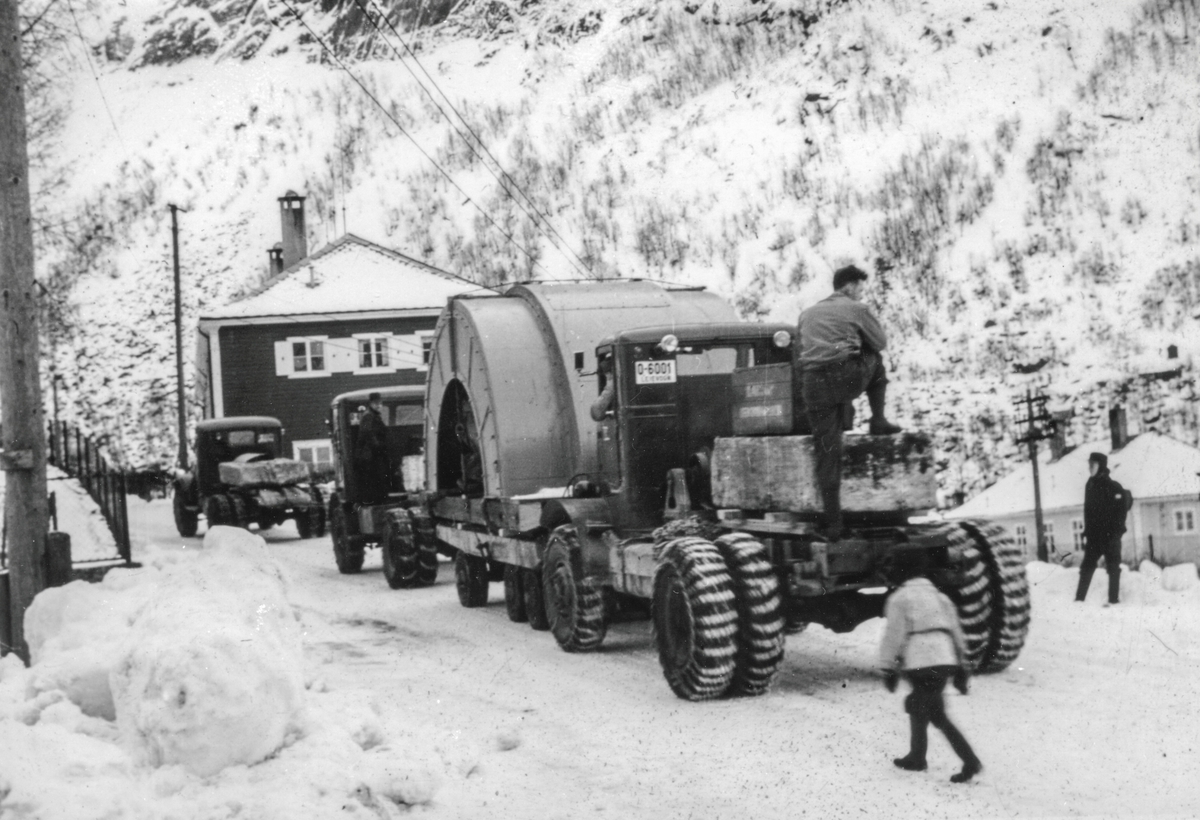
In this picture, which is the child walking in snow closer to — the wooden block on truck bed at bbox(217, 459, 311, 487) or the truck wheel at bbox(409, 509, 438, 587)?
the truck wheel at bbox(409, 509, 438, 587)

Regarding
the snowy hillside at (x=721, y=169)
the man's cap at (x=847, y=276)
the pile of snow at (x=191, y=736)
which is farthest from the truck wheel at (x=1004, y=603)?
the snowy hillside at (x=721, y=169)

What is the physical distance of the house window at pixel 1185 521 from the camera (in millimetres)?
35969

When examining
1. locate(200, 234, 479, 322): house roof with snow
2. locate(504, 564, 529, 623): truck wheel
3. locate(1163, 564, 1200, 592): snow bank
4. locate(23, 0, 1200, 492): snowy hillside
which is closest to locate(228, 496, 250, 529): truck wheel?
locate(23, 0, 1200, 492): snowy hillside

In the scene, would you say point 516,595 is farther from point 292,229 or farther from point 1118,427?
point 292,229

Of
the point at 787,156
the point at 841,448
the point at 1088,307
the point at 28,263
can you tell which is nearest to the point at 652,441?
the point at 841,448

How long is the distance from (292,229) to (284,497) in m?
31.3

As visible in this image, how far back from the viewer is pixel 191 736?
23.9ft

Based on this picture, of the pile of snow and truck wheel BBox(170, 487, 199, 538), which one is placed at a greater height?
→ the pile of snow

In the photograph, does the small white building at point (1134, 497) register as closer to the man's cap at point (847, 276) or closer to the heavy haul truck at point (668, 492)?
the heavy haul truck at point (668, 492)

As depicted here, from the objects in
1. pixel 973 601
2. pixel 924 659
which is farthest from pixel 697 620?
pixel 924 659

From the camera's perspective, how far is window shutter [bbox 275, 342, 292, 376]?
5041 centimetres

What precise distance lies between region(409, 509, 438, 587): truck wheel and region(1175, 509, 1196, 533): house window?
2285 cm

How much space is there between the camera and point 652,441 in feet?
43.1

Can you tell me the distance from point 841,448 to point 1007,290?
35.4m
